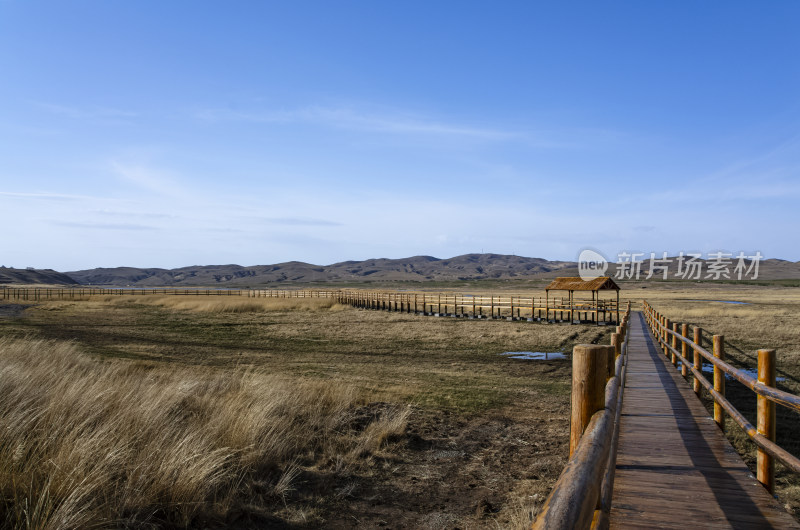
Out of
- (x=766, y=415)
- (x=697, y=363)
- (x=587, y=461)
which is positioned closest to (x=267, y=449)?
(x=766, y=415)

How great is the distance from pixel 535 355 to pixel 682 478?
17.6m

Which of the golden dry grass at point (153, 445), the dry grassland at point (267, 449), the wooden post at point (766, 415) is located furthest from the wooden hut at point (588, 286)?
the wooden post at point (766, 415)

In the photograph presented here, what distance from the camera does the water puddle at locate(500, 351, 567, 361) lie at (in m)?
20.9

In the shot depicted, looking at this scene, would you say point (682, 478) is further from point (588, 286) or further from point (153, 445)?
point (588, 286)

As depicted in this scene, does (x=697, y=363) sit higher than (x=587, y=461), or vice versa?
(x=587, y=461)

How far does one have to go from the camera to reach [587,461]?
231 cm

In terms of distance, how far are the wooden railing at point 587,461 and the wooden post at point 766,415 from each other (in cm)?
117

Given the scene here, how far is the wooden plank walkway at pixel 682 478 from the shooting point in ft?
12.7

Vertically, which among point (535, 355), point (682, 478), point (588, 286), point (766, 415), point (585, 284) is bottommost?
Answer: point (535, 355)

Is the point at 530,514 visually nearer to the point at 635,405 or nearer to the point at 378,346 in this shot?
the point at 635,405

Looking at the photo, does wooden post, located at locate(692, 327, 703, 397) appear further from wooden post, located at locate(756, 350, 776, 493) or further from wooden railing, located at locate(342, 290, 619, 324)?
wooden railing, located at locate(342, 290, 619, 324)

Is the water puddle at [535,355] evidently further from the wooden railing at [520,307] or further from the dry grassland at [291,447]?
the wooden railing at [520,307]

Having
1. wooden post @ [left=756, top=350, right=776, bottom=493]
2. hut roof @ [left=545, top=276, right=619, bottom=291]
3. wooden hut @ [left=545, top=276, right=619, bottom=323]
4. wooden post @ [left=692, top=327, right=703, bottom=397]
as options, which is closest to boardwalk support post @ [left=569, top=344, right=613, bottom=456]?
wooden post @ [left=756, top=350, right=776, bottom=493]

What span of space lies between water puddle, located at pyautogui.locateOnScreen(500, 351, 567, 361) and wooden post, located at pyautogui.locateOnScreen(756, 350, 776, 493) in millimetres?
16090
